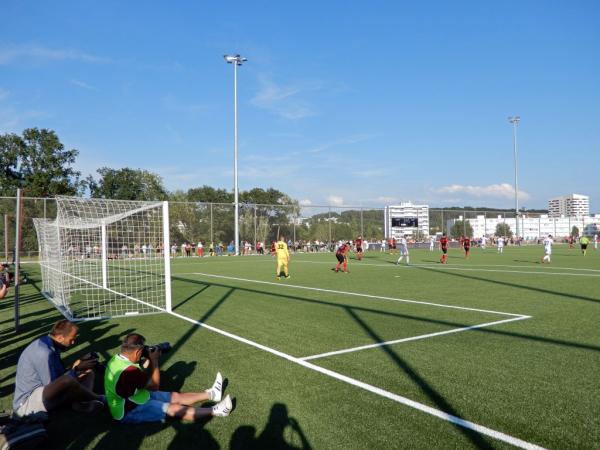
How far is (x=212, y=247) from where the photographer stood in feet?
144

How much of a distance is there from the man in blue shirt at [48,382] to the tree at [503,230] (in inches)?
2868

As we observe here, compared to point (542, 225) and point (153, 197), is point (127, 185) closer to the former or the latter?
point (153, 197)

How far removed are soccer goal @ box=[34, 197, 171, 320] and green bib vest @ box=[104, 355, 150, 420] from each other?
254 inches

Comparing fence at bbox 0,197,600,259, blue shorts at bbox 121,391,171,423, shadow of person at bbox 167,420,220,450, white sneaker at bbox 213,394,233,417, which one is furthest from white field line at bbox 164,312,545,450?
fence at bbox 0,197,600,259

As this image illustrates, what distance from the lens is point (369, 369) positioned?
239 inches

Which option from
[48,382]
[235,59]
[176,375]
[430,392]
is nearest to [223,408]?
[176,375]

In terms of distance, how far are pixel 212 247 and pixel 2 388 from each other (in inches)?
1515

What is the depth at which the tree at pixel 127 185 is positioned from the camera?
63094 mm

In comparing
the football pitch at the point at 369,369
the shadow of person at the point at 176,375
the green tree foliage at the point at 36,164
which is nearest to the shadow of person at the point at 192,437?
the football pitch at the point at 369,369

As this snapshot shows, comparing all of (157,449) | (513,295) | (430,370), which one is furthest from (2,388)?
(513,295)

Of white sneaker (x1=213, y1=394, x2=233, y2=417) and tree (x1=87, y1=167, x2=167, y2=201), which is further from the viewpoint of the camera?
tree (x1=87, y1=167, x2=167, y2=201)

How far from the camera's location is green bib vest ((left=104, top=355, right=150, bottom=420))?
15.3 feet

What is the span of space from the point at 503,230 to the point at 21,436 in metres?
79.8

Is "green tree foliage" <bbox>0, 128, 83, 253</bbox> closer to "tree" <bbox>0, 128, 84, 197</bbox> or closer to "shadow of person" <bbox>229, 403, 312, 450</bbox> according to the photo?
"tree" <bbox>0, 128, 84, 197</bbox>
